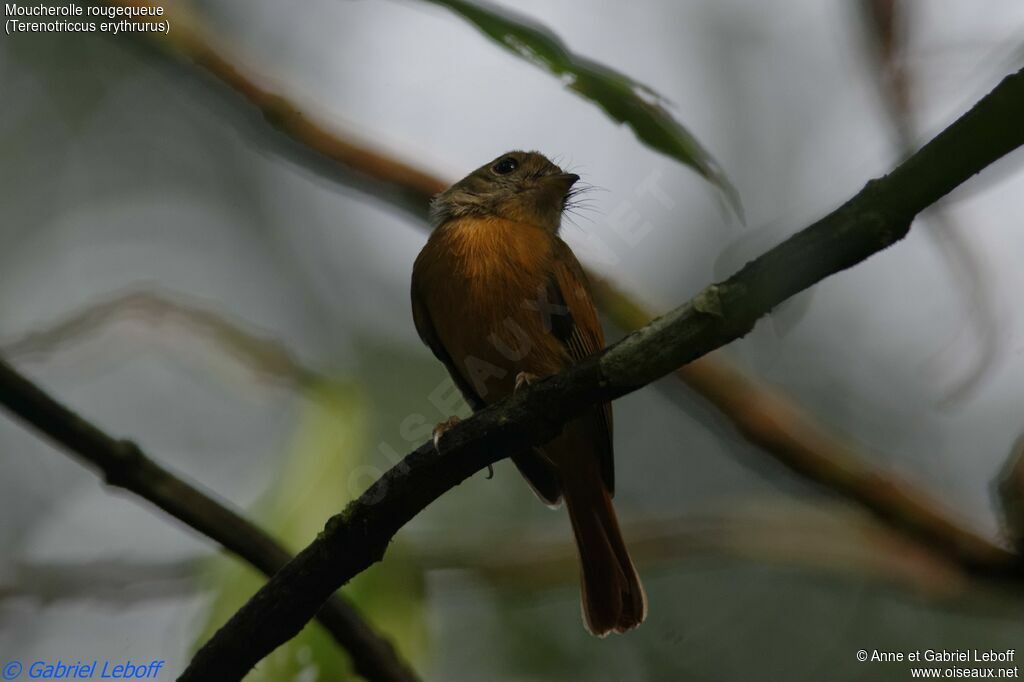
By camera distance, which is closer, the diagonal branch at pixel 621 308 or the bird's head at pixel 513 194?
the diagonal branch at pixel 621 308

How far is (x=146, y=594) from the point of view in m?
4.34

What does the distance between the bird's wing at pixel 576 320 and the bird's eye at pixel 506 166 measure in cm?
81

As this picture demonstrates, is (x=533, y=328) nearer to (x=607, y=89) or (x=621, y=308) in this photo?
(x=621, y=308)

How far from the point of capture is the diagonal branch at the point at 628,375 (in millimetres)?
2008

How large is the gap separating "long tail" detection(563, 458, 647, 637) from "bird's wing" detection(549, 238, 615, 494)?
228 mm

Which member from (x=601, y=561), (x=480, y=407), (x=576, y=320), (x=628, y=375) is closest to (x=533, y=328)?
(x=576, y=320)

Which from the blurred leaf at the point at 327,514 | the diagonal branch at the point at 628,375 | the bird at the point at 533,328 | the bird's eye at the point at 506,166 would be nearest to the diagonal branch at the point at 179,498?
the diagonal branch at the point at 628,375

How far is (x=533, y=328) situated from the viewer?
4430mm

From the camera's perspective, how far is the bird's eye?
207 inches

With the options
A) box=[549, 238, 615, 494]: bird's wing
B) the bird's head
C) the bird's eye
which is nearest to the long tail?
box=[549, 238, 615, 494]: bird's wing

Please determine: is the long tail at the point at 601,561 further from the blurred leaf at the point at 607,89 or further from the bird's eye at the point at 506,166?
the blurred leaf at the point at 607,89

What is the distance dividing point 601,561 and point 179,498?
2300 mm

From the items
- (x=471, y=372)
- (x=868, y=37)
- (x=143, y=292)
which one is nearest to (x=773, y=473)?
(x=471, y=372)

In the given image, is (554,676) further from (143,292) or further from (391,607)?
(143,292)
